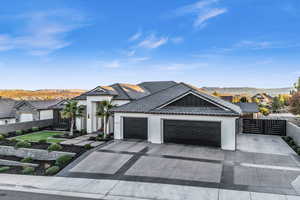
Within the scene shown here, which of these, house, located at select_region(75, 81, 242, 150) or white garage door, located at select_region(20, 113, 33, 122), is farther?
white garage door, located at select_region(20, 113, 33, 122)

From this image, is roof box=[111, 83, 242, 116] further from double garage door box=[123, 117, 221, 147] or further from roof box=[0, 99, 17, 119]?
roof box=[0, 99, 17, 119]

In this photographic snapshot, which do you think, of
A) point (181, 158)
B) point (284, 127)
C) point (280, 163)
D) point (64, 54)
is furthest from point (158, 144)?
point (64, 54)

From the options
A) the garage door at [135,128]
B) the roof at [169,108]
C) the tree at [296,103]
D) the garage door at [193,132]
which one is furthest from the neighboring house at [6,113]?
the tree at [296,103]

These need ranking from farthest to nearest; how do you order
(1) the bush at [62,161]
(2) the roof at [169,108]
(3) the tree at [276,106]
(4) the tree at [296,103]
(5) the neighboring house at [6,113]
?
(3) the tree at [276,106]
(5) the neighboring house at [6,113]
(4) the tree at [296,103]
(2) the roof at [169,108]
(1) the bush at [62,161]

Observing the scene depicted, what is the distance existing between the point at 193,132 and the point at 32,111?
21313 millimetres

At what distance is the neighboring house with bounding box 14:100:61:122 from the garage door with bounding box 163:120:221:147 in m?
17.8

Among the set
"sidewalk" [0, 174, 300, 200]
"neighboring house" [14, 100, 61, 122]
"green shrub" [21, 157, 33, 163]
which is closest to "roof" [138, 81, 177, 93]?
"neighboring house" [14, 100, 61, 122]

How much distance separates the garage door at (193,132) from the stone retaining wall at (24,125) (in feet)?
55.1

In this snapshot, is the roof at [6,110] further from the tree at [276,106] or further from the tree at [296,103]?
the tree at [276,106]

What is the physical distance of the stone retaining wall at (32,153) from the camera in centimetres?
1318

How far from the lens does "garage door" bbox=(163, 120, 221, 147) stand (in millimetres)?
13828

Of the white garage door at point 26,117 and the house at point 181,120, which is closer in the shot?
the house at point 181,120

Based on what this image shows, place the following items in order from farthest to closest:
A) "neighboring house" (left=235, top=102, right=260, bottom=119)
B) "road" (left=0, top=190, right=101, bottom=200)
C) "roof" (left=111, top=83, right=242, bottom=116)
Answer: "neighboring house" (left=235, top=102, right=260, bottom=119) → "roof" (left=111, top=83, right=242, bottom=116) → "road" (left=0, top=190, right=101, bottom=200)

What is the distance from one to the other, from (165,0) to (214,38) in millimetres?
8066
